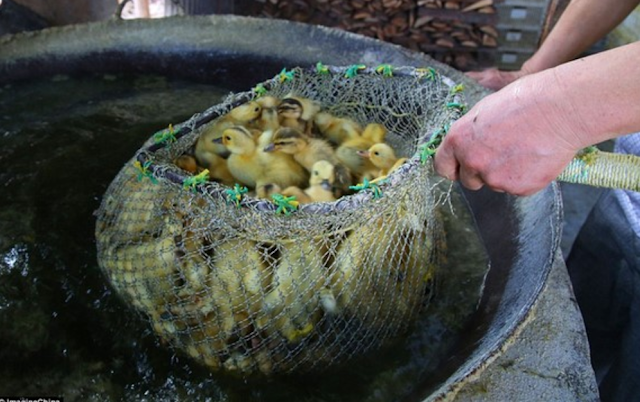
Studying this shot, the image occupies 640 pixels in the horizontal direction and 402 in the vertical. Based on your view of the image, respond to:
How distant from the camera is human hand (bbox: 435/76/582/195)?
1.44 metres

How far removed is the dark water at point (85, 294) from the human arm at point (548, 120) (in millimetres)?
819

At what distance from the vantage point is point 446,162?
5.51 ft

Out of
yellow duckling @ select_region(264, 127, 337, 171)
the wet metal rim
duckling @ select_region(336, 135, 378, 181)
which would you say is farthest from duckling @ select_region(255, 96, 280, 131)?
the wet metal rim

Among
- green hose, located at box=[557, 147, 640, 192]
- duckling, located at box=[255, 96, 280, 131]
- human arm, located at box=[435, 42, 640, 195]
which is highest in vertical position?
human arm, located at box=[435, 42, 640, 195]

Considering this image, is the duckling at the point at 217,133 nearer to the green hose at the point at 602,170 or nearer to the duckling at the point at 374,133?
the duckling at the point at 374,133

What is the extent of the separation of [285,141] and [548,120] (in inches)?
44.0

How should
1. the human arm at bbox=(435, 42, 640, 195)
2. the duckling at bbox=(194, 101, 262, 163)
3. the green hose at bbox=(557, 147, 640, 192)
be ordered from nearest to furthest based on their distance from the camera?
the human arm at bbox=(435, 42, 640, 195) → the green hose at bbox=(557, 147, 640, 192) → the duckling at bbox=(194, 101, 262, 163)

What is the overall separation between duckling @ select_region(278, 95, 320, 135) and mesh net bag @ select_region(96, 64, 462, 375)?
446 millimetres

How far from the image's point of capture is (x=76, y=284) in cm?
223

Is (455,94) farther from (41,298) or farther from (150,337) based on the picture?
(41,298)

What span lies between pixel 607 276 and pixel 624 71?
149cm

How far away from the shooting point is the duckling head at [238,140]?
228 centimetres

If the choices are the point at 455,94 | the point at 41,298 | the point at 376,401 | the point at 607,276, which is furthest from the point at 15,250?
the point at 607,276

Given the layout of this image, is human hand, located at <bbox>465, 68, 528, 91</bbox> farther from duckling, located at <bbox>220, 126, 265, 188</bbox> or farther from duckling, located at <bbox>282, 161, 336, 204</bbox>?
duckling, located at <bbox>220, 126, 265, 188</bbox>
